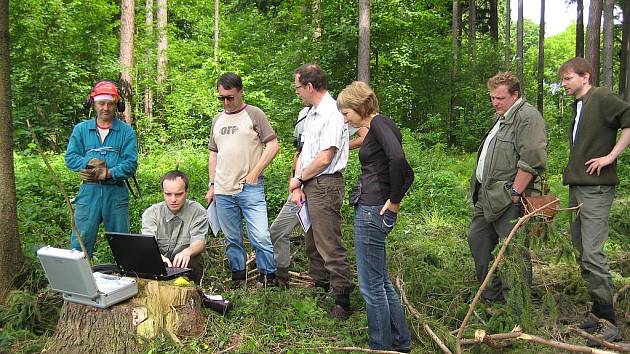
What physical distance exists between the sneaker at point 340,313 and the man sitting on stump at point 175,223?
1.22 m

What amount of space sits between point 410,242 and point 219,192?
2.47m

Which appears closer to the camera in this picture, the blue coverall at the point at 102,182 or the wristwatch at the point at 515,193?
the wristwatch at the point at 515,193

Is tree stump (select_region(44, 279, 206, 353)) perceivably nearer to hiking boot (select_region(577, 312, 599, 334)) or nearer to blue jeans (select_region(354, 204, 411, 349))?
blue jeans (select_region(354, 204, 411, 349))

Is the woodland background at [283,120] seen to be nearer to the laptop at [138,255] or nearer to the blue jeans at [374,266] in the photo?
the blue jeans at [374,266]

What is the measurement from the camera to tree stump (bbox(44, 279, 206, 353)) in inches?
139

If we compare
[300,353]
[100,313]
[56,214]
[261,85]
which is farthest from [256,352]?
[261,85]

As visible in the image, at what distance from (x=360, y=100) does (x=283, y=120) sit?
949 cm

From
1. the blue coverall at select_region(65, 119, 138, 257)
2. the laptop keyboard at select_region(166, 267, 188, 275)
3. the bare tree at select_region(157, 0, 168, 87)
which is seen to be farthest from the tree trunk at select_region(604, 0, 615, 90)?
the laptop keyboard at select_region(166, 267, 188, 275)

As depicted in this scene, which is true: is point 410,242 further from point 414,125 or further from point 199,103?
point 414,125

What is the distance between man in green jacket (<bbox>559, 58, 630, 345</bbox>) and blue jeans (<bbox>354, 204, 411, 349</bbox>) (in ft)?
5.38

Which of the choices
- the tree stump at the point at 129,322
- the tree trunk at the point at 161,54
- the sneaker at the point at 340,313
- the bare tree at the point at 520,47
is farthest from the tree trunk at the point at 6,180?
the bare tree at the point at 520,47

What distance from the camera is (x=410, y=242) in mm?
6246

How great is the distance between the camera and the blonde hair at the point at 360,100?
12.2 feet

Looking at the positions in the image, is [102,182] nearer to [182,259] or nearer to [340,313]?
[182,259]
